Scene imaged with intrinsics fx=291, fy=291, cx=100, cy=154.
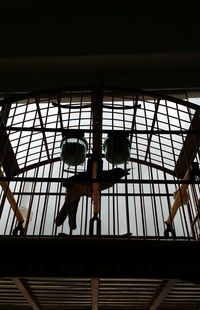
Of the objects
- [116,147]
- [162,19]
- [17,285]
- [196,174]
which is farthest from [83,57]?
[17,285]

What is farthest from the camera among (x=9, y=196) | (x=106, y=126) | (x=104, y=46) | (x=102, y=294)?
(x=106, y=126)

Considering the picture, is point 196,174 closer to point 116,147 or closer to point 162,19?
point 116,147

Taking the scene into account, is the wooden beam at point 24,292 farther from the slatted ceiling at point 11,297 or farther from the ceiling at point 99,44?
the ceiling at point 99,44

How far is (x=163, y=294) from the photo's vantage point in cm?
142

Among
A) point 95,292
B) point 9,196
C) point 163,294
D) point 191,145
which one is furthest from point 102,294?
point 191,145

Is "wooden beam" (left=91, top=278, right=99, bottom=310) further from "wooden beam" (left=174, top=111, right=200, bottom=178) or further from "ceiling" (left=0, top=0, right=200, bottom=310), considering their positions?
"ceiling" (left=0, top=0, right=200, bottom=310)

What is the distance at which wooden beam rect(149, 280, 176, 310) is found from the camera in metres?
1.29

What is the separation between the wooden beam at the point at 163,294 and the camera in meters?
1.29

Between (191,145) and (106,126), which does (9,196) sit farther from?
(191,145)

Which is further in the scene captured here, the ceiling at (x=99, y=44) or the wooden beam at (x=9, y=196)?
the ceiling at (x=99, y=44)

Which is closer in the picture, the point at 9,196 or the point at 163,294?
the point at 163,294

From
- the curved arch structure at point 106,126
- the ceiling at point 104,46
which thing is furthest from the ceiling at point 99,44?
the curved arch structure at point 106,126

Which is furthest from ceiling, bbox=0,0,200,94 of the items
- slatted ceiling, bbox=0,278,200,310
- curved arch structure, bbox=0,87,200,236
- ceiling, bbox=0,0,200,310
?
slatted ceiling, bbox=0,278,200,310

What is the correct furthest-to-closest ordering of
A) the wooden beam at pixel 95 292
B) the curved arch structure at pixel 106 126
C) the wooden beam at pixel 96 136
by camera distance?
the curved arch structure at pixel 106 126 → the wooden beam at pixel 96 136 → the wooden beam at pixel 95 292
